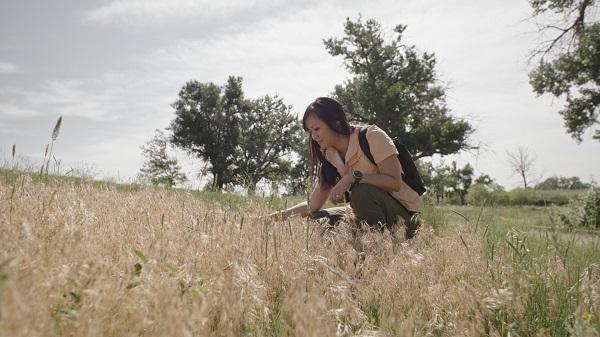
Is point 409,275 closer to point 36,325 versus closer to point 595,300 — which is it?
point 595,300

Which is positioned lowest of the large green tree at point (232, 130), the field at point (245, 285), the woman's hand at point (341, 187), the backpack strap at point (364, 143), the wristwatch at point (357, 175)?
the field at point (245, 285)

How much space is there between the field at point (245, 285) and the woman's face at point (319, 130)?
1473 millimetres

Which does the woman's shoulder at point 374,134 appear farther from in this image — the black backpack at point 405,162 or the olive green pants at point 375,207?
the olive green pants at point 375,207

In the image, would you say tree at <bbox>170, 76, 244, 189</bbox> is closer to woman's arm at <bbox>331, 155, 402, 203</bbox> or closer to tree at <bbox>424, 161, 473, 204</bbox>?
tree at <bbox>424, 161, 473, 204</bbox>

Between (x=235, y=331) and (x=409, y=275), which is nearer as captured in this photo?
(x=235, y=331)

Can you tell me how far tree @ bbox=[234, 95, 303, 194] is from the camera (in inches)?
1614

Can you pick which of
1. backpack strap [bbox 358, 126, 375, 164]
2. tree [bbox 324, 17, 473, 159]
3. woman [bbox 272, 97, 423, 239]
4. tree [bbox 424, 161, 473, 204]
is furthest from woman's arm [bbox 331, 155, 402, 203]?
tree [bbox 324, 17, 473, 159]

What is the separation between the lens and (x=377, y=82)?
32.2 metres

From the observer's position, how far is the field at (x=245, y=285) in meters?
1.17

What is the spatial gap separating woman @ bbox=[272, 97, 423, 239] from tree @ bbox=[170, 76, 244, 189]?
3409 centimetres

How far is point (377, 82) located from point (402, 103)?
2.56 m

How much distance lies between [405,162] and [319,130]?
3.07 feet

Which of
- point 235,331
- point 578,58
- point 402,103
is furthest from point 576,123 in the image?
point 235,331

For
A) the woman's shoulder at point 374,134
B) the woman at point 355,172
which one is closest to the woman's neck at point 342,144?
the woman at point 355,172
